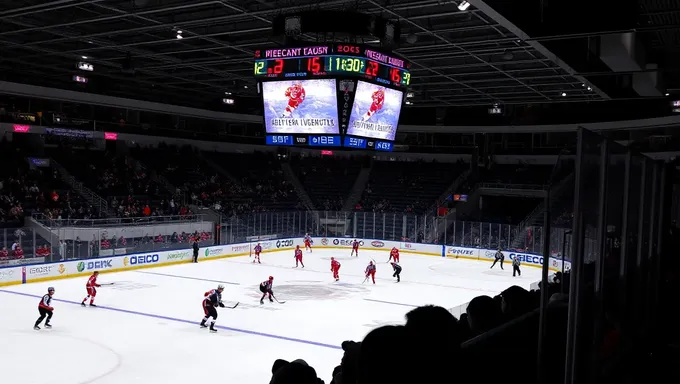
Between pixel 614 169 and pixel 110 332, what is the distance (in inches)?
535

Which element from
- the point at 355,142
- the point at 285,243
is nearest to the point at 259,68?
the point at 355,142

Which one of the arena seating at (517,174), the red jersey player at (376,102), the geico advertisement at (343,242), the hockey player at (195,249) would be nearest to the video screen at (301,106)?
the red jersey player at (376,102)

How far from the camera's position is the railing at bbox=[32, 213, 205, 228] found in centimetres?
2488

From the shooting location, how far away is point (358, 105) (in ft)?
57.8

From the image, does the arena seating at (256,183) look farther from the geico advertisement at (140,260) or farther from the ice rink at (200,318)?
the ice rink at (200,318)

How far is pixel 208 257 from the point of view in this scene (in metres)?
30.3

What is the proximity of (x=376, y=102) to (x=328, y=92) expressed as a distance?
170cm

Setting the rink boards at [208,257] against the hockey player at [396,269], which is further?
the hockey player at [396,269]

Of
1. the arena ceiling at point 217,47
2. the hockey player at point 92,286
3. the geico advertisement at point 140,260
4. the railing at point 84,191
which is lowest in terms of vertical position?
the geico advertisement at point 140,260

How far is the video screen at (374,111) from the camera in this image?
1758 centimetres

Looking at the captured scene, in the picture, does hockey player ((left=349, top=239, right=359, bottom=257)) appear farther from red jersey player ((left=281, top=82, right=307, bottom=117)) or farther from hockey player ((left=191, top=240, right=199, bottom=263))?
red jersey player ((left=281, top=82, right=307, bottom=117))

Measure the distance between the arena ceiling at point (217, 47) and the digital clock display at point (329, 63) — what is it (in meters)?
1.36

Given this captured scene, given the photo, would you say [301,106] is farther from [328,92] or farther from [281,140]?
[281,140]

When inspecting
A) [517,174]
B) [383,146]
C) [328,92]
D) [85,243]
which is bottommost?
[85,243]
